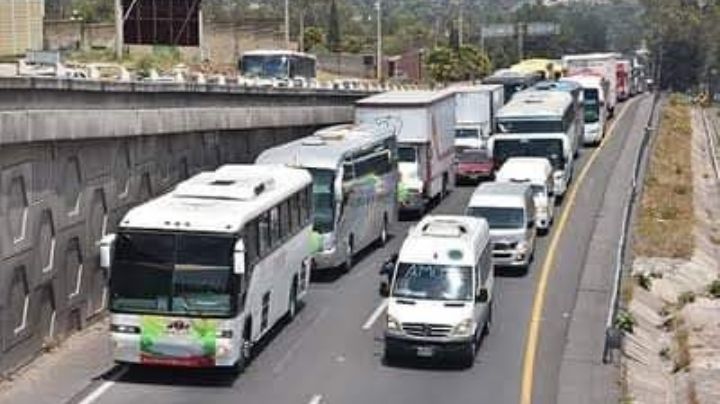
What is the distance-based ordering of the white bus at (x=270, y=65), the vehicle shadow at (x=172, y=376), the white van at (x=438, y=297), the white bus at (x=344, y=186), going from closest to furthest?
the vehicle shadow at (x=172, y=376), the white van at (x=438, y=297), the white bus at (x=344, y=186), the white bus at (x=270, y=65)

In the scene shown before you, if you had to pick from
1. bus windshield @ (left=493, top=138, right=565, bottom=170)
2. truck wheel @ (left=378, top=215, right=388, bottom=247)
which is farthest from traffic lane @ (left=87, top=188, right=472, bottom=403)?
bus windshield @ (left=493, top=138, right=565, bottom=170)

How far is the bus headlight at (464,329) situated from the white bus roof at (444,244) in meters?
1.55

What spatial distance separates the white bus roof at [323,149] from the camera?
3306 cm

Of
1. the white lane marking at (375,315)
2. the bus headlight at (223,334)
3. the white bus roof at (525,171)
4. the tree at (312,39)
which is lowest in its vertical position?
the white lane marking at (375,315)

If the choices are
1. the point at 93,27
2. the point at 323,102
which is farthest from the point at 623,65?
the point at 323,102

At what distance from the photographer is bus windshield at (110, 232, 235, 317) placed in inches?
877

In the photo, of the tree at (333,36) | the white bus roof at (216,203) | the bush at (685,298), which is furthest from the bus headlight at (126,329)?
the tree at (333,36)

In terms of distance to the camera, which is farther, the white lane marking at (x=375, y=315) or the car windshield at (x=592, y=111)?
the car windshield at (x=592, y=111)

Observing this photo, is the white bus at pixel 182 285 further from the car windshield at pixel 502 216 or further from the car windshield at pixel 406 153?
the car windshield at pixel 406 153

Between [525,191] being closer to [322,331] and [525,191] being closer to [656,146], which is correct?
[322,331]

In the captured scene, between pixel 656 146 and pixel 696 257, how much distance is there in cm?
3304

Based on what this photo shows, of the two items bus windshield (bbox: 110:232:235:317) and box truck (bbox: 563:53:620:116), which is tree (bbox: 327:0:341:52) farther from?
bus windshield (bbox: 110:232:235:317)

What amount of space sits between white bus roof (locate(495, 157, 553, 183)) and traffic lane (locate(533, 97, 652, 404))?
2.03 m

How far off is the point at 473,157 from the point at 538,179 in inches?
515
